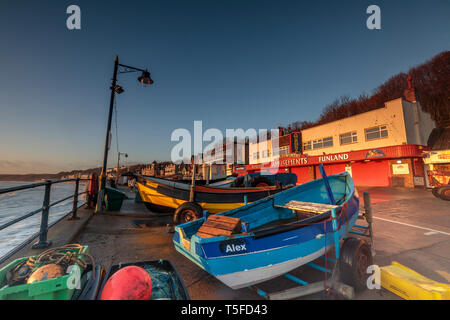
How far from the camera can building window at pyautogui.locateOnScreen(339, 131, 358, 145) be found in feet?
73.9

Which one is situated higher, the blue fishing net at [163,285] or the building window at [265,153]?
the building window at [265,153]

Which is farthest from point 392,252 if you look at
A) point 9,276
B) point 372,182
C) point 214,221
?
point 372,182

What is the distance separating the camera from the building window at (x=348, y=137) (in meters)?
22.5

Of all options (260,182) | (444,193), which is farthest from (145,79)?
(444,193)

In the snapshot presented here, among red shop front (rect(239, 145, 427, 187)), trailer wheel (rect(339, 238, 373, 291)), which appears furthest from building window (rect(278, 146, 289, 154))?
trailer wheel (rect(339, 238, 373, 291))

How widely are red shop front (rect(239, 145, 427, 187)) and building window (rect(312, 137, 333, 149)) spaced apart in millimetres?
3023

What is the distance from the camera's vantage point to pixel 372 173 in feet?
65.3

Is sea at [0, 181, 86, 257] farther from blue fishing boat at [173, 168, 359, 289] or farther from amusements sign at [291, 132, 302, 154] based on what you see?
amusements sign at [291, 132, 302, 154]

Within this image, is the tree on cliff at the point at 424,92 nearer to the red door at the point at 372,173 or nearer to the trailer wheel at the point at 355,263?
the red door at the point at 372,173

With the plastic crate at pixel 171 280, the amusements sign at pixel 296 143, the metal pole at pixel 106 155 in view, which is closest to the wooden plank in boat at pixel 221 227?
the plastic crate at pixel 171 280

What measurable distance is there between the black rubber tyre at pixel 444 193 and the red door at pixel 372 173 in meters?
7.47

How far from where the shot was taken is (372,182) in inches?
783
